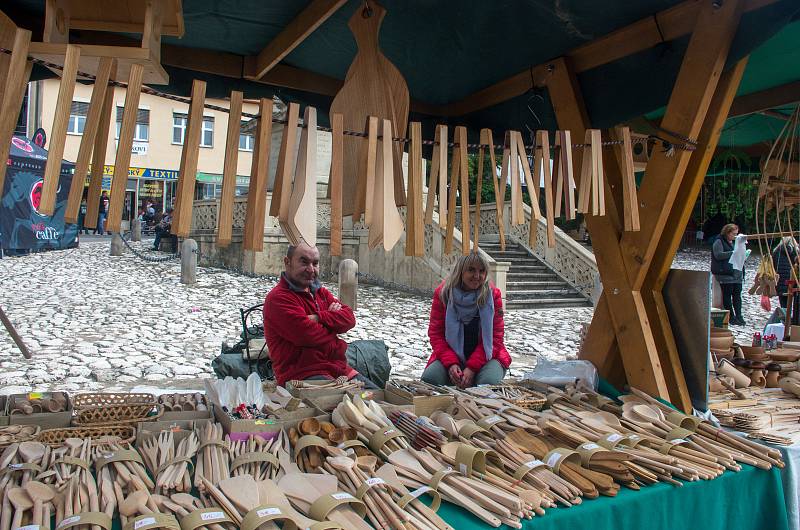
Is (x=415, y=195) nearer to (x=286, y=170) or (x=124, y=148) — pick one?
(x=286, y=170)

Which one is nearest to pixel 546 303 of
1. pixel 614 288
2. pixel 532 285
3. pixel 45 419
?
pixel 532 285

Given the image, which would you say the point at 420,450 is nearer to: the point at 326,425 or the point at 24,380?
the point at 326,425

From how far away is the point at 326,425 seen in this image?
217 cm

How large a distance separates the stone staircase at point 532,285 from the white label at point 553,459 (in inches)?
369

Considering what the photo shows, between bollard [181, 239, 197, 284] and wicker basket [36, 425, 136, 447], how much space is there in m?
10.1

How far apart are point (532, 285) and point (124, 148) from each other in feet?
37.8

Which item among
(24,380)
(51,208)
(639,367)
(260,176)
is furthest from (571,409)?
(24,380)

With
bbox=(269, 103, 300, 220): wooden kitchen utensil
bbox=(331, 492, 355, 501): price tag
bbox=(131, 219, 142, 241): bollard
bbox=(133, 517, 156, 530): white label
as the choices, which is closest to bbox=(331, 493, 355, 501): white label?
bbox=(331, 492, 355, 501): price tag

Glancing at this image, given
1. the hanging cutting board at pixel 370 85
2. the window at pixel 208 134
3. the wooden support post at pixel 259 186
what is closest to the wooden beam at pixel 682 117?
the hanging cutting board at pixel 370 85

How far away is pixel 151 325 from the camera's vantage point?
8.20 m

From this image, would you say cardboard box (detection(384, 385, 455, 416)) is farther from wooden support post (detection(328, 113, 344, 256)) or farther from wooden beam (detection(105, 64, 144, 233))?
wooden beam (detection(105, 64, 144, 233))

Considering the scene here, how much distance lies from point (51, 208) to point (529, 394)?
2232 mm

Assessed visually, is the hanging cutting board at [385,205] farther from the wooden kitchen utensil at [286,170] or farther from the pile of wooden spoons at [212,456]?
the pile of wooden spoons at [212,456]

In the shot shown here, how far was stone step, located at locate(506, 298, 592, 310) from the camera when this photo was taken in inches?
446
